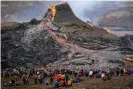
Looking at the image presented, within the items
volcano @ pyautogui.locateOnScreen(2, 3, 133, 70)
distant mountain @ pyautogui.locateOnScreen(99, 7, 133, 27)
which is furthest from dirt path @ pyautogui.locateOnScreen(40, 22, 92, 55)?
distant mountain @ pyautogui.locateOnScreen(99, 7, 133, 27)

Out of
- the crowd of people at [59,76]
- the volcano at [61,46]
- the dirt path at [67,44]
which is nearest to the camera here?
the crowd of people at [59,76]

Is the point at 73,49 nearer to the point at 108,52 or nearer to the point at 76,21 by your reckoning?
the point at 108,52

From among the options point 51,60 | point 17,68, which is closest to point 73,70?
point 51,60

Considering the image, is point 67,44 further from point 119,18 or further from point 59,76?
point 119,18

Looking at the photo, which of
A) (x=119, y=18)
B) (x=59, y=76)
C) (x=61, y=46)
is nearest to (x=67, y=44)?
(x=61, y=46)

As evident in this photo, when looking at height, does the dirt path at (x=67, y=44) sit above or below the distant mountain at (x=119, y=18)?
below

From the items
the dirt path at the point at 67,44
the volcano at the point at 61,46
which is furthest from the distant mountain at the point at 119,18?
the dirt path at the point at 67,44

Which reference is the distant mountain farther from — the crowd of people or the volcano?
the crowd of people

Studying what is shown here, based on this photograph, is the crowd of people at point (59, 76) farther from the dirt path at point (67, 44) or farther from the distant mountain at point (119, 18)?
the distant mountain at point (119, 18)
